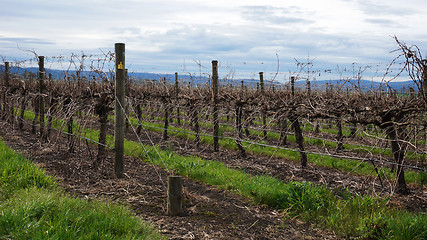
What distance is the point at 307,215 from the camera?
179 inches

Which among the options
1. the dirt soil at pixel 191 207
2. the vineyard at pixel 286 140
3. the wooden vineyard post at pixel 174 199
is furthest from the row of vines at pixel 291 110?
the wooden vineyard post at pixel 174 199

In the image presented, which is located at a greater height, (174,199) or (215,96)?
(215,96)

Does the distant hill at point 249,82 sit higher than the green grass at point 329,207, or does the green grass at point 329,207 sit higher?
the distant hill at point 249,82

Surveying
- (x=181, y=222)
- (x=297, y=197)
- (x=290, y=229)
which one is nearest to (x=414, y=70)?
(x=297, y=197)

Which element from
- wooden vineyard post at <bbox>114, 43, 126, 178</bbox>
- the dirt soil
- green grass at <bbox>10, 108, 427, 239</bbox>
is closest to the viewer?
green grass at <bbox>10, 108, 427, 239</bbox>

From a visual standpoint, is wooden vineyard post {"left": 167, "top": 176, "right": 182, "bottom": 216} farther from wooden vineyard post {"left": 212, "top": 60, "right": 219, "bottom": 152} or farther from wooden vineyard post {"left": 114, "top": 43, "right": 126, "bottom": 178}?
wooden vineyard post {"left": 212, "top": 60, "right": 219, "bottom": 152}

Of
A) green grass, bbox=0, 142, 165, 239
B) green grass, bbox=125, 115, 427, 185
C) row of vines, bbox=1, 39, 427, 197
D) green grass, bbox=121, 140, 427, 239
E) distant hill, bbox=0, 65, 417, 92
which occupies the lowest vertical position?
green grass, bbox=125, 115, 427, 185

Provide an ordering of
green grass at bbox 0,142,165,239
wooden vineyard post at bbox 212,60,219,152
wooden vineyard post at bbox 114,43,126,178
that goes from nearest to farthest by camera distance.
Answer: green grass at bbox 0,142,165,239 → wooden vineyard post at bbox 114,43,126,178 → wooden vineyard post at bbox 212,60,219,152

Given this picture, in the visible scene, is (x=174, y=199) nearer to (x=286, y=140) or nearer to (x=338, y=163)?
(x=338, y=163)

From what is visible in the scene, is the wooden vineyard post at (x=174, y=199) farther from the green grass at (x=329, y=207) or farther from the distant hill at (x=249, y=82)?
the distant hill at (x=249, y=82)

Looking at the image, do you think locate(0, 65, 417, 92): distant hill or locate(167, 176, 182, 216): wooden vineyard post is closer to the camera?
locate(167, 176, 182, 216): wooden vineyard post

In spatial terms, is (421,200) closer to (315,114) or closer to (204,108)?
(315,114)

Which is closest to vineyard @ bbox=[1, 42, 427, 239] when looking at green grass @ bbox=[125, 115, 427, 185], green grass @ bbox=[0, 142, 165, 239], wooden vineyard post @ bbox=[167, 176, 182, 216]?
green grass @ bbox=[125, 115, 427, 185]

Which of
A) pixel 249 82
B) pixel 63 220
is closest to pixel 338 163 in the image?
pixel 249 82
